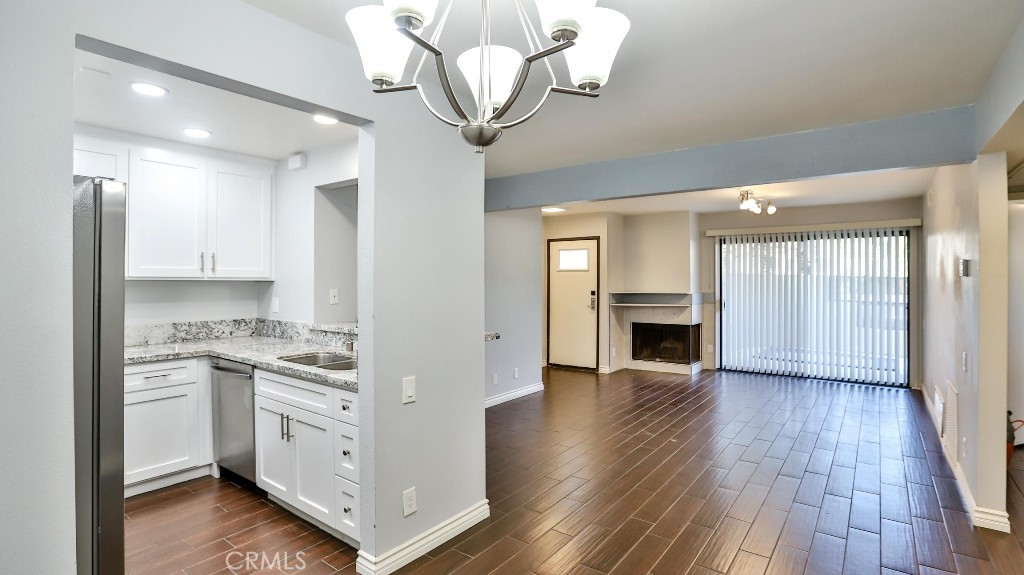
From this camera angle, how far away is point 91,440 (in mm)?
1379

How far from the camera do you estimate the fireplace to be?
7.61 metres

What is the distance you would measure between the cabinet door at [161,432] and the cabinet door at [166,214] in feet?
2.81

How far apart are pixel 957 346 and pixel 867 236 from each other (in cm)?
375

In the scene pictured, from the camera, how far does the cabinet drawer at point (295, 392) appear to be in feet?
8.84

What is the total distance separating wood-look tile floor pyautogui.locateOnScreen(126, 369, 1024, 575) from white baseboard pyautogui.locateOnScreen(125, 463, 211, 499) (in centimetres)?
→ 7

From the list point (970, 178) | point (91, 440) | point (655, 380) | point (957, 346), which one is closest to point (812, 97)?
point (970, 178)

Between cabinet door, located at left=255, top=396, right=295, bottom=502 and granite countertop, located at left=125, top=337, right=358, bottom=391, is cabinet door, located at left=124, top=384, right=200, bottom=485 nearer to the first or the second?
granite countertop, located at left=125, top=337, right=358, bottom=391

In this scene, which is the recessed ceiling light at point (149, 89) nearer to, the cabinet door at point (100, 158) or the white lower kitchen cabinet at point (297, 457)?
the cabinet door at point (100, 158)

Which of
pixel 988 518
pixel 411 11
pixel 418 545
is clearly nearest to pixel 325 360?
pixel 418 545

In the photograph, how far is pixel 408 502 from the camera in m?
2.51

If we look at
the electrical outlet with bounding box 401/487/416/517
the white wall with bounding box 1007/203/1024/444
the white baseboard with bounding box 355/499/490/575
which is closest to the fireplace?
the white wall with bounding box 1007/203/1024/444

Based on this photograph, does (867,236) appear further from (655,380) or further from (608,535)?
(608,535)

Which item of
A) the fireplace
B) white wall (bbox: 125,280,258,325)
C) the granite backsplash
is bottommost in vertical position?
the fireplace

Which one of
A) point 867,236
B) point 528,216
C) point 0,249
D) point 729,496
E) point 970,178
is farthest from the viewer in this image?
point 867,236
